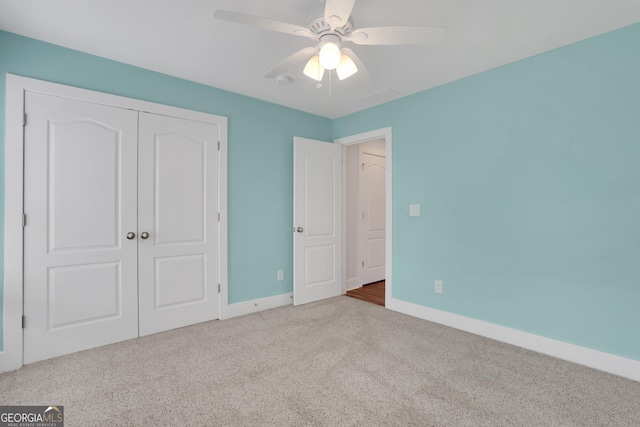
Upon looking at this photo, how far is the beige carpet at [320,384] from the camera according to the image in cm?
164

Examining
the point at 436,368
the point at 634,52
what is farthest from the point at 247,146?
the point at 634,52

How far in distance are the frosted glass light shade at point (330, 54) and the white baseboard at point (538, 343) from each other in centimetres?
261

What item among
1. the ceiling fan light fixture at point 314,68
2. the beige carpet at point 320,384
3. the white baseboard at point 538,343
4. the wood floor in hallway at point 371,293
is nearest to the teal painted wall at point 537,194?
the white baseboard at point 538,343

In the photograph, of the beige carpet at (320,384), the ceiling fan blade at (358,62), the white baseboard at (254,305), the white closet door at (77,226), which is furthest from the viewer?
the white baseboard at (254,305)

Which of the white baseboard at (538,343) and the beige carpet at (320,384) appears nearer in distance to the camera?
the beige carpet at (320,384)

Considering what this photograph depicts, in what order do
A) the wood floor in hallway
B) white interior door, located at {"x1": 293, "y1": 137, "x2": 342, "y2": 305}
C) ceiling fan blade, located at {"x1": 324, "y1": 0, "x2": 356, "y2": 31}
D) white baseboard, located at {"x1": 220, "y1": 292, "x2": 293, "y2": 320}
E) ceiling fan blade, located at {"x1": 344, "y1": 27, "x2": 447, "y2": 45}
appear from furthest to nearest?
the wood floor in hallway, white interior door, located at {"x1": 293, "y1": 137, "x2": 342, "y2": 305}, white baseboard, located at {"x1": 220, "y1": 292, "x2": 293, "y2": 320}, ceiling fan blade, located at {"x1": 344, "y1": 27, "x2": 447, "y2": 45}, ceiling fan blade, located at {"x1": 324, "y1": 0, "x2": 356, "y2": 31}

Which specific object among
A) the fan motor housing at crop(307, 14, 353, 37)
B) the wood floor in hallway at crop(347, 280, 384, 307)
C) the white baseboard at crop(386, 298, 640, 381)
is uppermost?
the fan motor housing at crop(307, 14, 353, 37)

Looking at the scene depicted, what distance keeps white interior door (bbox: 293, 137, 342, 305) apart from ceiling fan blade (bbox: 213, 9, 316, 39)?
6.56 ft

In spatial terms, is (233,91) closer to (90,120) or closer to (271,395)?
(90,120)

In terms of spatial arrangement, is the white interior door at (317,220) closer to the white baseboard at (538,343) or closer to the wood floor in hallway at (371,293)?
the wood floor in hallway at (371,293)

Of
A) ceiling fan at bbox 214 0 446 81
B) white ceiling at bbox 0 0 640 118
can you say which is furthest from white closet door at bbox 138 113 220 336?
ceiling fan at bbox 214 0 446 81

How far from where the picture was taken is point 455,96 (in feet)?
9.59

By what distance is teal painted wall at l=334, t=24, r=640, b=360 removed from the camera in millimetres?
2070

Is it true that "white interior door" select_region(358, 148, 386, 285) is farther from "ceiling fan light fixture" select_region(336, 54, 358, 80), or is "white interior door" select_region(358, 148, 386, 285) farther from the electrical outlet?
"ceiling fan light fixture" select_region(336, 54, 358, 80)
